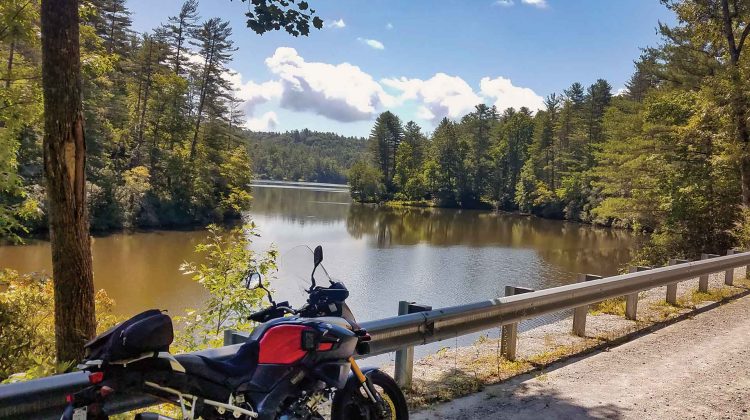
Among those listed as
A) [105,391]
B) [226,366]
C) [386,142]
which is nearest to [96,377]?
[105,391]

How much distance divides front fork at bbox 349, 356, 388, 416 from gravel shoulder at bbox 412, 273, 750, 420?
905mm

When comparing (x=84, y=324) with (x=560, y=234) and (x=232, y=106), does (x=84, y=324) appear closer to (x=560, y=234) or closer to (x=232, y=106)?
(x=560, y=234)

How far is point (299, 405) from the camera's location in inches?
106

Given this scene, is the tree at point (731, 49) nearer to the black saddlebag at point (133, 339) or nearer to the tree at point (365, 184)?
the black saddlebag at point (133, 339)

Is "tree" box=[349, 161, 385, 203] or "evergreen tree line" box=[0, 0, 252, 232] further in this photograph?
"tree" box=[349, 161, 385, 203]

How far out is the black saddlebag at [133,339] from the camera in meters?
1.91

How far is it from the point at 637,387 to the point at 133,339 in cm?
434

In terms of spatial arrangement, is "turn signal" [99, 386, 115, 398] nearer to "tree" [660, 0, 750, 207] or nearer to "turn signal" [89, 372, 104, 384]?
"turn signal" [89, 372, 104, 384]

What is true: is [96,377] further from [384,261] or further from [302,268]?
[384,261]

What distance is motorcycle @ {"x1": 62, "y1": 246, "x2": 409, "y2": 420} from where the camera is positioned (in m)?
1.93

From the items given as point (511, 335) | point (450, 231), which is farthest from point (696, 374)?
point (450, 231)

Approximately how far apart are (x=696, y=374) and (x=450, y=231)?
143 ft

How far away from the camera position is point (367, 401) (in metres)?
3.04

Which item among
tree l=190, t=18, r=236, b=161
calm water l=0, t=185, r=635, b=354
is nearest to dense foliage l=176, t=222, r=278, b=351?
calm water l=0, t=185, r=635, b=354
